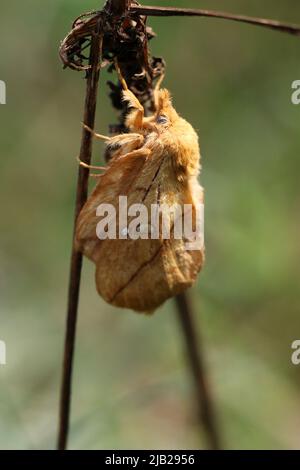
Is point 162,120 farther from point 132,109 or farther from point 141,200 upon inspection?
point 141,200

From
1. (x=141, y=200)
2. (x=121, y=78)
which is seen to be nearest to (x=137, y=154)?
(x=141, y=200)

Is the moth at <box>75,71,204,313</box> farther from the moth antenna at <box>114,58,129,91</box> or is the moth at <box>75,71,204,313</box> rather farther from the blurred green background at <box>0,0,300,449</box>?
the blurred green background at <box>0,0,300,449</box>

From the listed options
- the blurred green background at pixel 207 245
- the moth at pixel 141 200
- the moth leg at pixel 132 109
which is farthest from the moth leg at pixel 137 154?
the blurred green background at pixel 207 245

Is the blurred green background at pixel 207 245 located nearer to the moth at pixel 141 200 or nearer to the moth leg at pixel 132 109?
the moth at pixel 141 200

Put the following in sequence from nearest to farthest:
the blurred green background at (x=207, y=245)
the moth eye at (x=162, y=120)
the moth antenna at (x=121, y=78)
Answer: the moth antenna at (x=121, y=78)
the moth eye at (x=162, y=120)
the blurred green background at (x=207, y=245)

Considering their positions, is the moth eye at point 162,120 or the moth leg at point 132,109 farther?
the moth eye at point 162,120

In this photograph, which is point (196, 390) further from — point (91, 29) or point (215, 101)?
point (215, 101)
